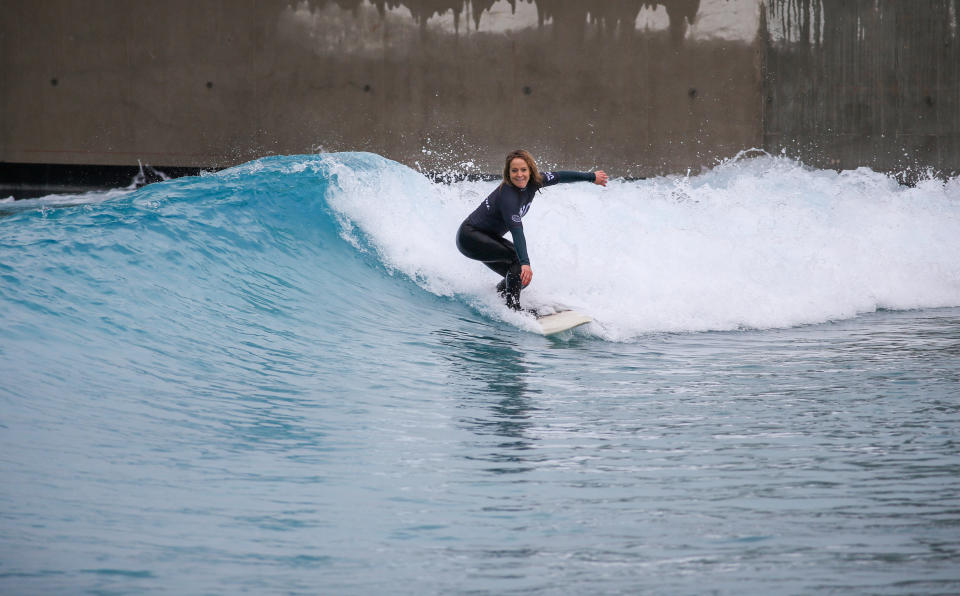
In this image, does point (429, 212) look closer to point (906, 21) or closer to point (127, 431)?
point (127, 431)

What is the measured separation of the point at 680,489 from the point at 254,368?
279 centimetres

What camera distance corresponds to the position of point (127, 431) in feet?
13.1

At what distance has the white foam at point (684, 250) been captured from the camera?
7.41m

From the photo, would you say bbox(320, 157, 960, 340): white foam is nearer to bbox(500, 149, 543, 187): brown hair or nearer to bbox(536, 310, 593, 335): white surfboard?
bbox(536, 310, 593, 335): white surfboard

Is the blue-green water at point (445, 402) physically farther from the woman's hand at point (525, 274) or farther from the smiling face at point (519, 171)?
the smiling face at point (519, 171)

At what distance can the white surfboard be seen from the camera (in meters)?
6.32

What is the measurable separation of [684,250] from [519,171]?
3.15 metres

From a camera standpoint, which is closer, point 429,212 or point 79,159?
point 429,212

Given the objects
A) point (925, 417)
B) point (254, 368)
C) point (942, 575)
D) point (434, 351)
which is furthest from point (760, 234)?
point (942, 575)

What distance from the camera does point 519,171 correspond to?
20.3ft

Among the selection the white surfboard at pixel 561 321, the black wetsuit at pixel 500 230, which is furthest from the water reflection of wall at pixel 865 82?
the white surfboard at pixel 561 321

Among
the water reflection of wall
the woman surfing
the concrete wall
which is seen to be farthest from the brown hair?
the water reflection of wall

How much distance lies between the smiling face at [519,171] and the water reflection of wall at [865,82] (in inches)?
415

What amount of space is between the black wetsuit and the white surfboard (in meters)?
0.32
